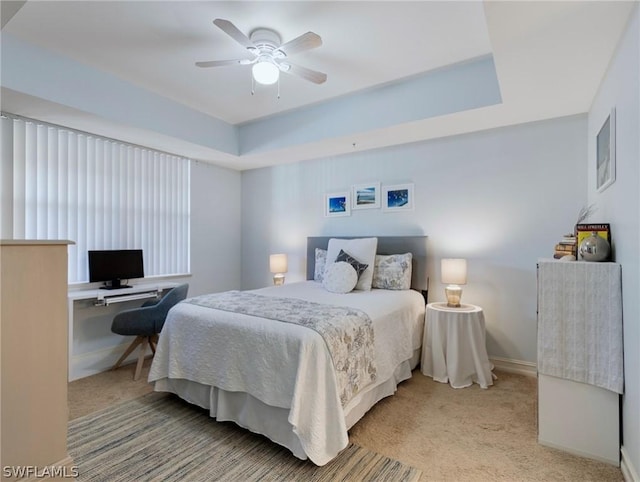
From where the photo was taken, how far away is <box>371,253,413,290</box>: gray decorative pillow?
346cm

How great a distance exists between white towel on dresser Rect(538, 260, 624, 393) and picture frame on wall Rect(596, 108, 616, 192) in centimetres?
58

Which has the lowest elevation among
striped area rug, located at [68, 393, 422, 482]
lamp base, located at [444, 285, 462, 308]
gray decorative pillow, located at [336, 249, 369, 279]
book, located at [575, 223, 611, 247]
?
striped area rug, located at [68, 393, 422, 482]

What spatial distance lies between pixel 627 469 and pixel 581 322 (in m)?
0.74

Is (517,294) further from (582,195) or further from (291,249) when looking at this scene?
(291,249)

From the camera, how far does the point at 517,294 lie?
3203mm

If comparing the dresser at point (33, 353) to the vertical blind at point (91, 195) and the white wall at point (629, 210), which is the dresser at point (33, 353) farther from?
the white wall at point (629, 210)

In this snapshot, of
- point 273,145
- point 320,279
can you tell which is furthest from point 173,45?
point 320,279

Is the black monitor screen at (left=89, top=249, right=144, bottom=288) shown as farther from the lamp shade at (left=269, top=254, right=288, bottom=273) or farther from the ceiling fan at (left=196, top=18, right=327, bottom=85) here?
the ceiling fan at (left=196, top=18, right=327, bottom=85)

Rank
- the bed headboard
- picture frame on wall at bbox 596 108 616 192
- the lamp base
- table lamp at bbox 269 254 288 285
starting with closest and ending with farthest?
picture frame on wall at bbox 596 108 616 192
the lamp base
the bed headboard
table lamp at bbox 269 254 288 285

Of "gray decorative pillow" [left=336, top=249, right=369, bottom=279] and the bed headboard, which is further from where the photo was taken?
the bed headboard

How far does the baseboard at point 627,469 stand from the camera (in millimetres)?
1600

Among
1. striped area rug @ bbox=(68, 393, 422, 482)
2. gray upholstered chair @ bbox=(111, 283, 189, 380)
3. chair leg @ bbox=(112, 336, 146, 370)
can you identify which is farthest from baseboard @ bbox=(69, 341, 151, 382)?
striped area rug @ bbox=(68, 393, 422, 482)

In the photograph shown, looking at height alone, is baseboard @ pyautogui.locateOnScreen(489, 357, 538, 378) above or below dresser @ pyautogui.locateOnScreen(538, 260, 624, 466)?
below

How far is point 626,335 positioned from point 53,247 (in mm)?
2860
